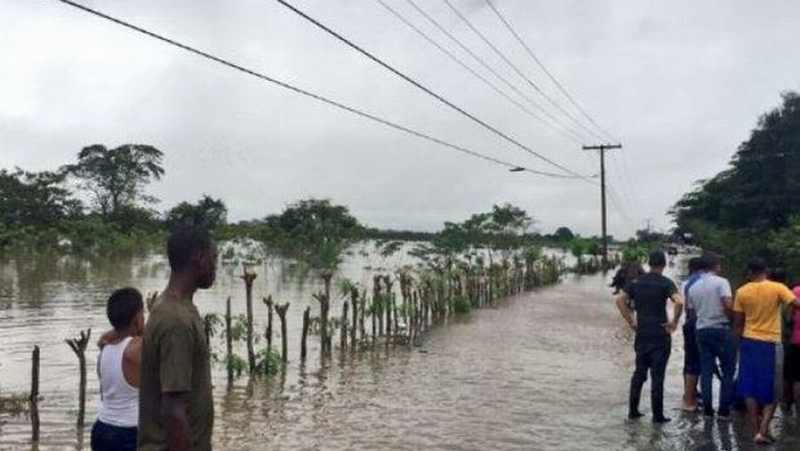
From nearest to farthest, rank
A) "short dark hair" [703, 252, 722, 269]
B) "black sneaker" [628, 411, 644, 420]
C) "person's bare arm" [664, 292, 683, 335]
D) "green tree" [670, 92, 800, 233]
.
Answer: "person's bare arm" [664, 292, 683, 335]
"short dark hair" [703, 252, 722, 269]
"black sneaker" [628, 411, 644, 420]
"green tree" [670, 92, 800, 233]

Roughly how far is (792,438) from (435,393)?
191 inches

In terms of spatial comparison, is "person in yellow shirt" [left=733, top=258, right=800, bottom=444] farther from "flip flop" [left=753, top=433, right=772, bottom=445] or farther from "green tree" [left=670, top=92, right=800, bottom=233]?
"green tree" [left=670, top=92, right=800, bottom=233]

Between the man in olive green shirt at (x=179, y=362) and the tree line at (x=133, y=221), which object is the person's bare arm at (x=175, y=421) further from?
the tree line at (x=133, y=221)

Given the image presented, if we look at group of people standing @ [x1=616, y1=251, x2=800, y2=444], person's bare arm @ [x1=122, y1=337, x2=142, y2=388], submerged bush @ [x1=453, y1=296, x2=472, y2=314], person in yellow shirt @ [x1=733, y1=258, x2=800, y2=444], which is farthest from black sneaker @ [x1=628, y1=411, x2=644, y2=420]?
submerged bush @ [x1=453, y1=296, x2=472, y2=314]

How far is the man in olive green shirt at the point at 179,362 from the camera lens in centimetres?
342

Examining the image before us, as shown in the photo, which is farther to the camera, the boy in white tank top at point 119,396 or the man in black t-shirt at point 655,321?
the man in black t-shirt at point 655,321

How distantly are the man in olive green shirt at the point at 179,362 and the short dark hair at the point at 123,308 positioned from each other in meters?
0.96

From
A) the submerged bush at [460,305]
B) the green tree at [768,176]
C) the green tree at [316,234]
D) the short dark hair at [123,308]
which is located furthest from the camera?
the green tree at [316,234]

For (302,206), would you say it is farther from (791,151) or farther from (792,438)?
(792,438)

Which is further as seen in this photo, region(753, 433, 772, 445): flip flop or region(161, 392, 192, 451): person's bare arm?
region(753, 433, 772, 445): flip flop

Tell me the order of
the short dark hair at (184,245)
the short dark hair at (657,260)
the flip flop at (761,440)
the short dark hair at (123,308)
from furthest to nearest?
1. the short dark hair at (657,260)
2. the flip flop at (761,440)
3. the short dark hair at (123,308)
4. the short dark hair at (184,245)

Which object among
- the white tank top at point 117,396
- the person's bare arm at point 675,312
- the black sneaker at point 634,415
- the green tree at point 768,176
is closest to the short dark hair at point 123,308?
the white tank top at point 117,396

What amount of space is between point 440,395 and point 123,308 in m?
7.33

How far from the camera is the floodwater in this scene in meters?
8.58
